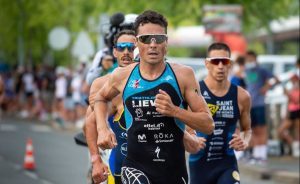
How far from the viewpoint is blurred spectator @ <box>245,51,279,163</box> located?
1989cm

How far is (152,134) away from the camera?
25.8 ft

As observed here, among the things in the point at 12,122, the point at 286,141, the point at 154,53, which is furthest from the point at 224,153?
the point at 12,122

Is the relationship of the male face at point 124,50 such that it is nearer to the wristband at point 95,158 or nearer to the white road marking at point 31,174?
the wristband at point 95,158

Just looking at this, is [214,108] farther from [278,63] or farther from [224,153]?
[278,63]

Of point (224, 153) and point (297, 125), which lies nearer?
point (224, 153)

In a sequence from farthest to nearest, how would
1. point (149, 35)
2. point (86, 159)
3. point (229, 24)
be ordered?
point (229, 24) < point (86, 159) < point (149, 35)

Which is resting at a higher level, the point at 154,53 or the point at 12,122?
the point at 154,53

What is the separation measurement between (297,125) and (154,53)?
14.1 m

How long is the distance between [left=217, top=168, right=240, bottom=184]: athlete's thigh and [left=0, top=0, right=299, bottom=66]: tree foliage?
1592 cm

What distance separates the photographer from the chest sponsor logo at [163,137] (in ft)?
25.8

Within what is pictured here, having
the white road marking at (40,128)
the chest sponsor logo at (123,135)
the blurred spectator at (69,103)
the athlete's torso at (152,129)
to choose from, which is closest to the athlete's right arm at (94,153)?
the chest sponsor logo at (123,135)

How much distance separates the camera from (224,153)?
10.9 metres

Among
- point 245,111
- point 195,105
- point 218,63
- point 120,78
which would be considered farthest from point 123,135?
point 218,63

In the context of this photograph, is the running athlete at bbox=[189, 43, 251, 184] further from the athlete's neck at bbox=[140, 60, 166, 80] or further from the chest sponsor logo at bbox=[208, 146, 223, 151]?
the athlete's neck at bbox=[140, 60, 166, 80]
